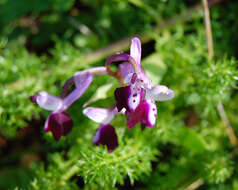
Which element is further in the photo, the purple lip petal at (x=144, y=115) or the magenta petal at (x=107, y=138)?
the magenta petal at (x=107, y=138)

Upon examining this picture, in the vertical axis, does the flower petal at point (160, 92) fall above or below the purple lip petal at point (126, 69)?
below

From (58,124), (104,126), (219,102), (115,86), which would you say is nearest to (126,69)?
(115,86)

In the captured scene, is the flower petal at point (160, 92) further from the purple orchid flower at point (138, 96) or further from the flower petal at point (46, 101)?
the flower petal at point (46, 101)

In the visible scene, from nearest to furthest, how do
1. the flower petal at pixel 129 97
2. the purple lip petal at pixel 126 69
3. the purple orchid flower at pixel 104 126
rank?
the flower petal at pixel 129 97 < the purple lip petal at pixel 126 69 < the purple orchid flower at pixel 104 126

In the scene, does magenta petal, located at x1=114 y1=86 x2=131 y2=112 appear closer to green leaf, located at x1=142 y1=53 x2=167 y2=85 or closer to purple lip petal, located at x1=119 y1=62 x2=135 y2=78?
purple lip petal, located at x1=119 y1=62 x2=135 y2=78

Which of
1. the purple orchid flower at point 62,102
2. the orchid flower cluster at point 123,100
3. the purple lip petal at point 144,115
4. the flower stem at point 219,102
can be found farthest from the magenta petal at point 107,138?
the flower stem at point 219,102

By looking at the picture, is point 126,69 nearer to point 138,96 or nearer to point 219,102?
point 138,96

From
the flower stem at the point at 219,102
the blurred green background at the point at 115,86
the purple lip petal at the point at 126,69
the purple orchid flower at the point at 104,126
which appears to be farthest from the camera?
the flower stem at the point at 219,102

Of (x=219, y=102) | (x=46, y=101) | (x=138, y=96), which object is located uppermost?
(x=46, y=101)
